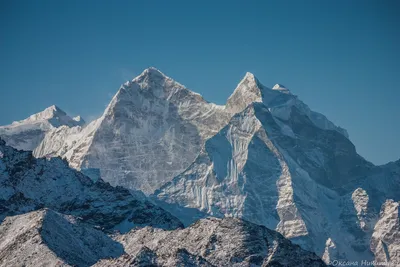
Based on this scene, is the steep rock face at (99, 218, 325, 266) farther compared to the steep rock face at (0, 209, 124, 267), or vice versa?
the steep rock face at (0, 209, 124, 267)

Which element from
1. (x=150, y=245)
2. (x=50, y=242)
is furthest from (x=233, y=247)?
(x=50, y=242)

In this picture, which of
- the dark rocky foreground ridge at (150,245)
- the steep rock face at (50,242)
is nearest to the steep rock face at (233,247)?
the dark rocky foreground ridge at (150,245)

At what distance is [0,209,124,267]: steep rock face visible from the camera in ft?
534

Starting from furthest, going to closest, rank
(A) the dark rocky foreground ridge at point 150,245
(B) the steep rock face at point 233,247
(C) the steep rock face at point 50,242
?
(C) the steep rock face at point 50,242 < (B) the steep rock face at point 233,247 < (A) the dark rocky foreground ridge at point 150,245

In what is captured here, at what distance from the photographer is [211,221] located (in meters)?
171

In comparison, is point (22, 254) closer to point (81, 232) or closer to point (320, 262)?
point (81, 232)

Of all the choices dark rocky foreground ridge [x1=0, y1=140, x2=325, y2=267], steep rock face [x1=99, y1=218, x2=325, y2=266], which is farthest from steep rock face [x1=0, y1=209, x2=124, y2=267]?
steep rock face [x1=99, y1=218, x2=325, y2=266]

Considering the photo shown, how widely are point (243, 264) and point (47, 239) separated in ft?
112

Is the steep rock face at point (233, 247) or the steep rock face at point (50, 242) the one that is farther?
the steep rock face at point (50, 242)

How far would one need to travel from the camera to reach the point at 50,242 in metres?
168

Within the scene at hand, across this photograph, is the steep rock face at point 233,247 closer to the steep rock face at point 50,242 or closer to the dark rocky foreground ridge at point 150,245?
the dark rocky foreground ridge at point 150,245

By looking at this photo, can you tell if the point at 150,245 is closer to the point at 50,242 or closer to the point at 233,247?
the point at 50,242

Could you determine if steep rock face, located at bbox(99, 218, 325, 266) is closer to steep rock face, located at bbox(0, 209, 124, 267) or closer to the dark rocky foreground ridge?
the dark rocky foreground ridge

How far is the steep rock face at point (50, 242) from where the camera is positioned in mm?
162800
